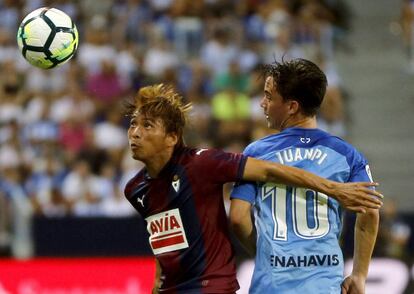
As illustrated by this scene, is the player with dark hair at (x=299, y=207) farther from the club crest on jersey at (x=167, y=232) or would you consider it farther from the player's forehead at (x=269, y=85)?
the club crest on jersey at (x=167, y=232)

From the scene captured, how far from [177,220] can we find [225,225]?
26cm

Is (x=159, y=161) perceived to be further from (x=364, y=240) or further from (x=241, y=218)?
(x=364, y=240)

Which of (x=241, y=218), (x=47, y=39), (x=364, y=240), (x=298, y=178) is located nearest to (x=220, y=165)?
(x=241, y=218)

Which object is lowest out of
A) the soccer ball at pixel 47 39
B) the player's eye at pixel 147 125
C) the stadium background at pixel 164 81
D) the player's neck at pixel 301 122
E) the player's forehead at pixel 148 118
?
the stadium background at pixel 164 81

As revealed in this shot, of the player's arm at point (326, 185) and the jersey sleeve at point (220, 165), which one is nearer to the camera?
the player's arm at point (326, 185)

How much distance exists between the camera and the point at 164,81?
49.2 feet

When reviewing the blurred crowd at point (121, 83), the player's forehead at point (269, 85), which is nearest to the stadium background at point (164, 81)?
the blurred crowd at point (121, 83)

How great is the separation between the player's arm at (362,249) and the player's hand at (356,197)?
0.11m

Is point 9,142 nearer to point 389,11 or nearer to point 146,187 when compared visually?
point 389,11

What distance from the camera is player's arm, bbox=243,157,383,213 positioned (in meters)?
5.22

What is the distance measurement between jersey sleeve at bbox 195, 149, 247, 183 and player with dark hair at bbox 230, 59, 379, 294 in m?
0.09

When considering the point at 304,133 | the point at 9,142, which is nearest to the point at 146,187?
the point at 304,133

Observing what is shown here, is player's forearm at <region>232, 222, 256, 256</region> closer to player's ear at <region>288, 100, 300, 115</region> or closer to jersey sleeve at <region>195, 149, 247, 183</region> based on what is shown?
jersey sleeve at <region>195, 149, 247, 183</region>

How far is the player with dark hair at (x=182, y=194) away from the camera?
17.9 ft
